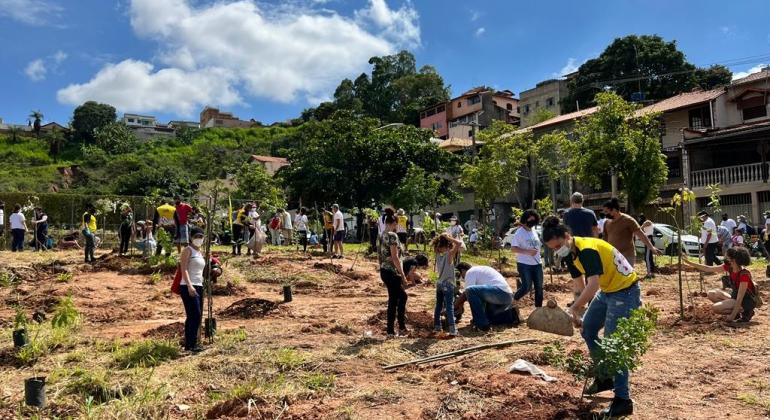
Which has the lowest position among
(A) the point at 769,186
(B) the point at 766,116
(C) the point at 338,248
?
(C) the point at 338,248

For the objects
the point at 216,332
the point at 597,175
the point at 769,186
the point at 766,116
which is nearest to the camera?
the point at 216,332

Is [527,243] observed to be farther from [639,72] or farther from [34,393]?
[639,72]

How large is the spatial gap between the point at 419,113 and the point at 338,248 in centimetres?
4722

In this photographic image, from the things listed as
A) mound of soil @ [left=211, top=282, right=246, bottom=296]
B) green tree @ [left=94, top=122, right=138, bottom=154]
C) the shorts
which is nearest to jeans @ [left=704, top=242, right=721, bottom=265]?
mound of soil @ [left=211, top=282, right=246, bottom=296]

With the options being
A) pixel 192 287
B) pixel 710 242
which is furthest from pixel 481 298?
pixel 710 242

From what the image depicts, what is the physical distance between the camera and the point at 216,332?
7988 mm

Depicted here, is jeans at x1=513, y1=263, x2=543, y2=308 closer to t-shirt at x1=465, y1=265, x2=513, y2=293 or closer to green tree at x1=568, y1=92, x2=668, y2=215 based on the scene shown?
t-shirt at x1=465, y1=265, x2=513, y2=293

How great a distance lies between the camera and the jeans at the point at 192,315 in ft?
22.7

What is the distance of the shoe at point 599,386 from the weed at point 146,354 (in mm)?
4431

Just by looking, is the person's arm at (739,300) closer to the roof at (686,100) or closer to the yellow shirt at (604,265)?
the yellow shirt at (604,265)

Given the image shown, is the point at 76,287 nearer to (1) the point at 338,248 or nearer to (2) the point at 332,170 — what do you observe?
(1) the point at 338,248

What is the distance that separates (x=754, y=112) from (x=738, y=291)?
2833 cm

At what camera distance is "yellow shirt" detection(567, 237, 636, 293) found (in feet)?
14.3

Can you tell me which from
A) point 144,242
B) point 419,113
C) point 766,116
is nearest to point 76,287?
point 144,242
